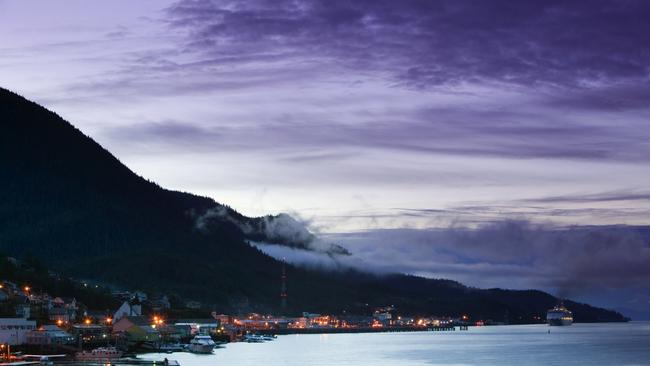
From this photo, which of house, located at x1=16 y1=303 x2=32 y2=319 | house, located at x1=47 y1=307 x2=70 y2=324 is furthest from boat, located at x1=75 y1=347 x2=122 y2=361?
house, located at x1=47 y1=307 x2=70 y2=324

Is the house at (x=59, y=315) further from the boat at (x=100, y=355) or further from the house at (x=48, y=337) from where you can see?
the boat at (x=100, y=355)

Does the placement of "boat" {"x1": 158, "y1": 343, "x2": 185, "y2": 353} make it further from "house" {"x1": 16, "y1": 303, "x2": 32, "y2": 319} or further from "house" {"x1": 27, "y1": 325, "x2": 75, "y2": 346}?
"house" {"x1": 16, "y1": 303, "x2": 32, "y2": 319}

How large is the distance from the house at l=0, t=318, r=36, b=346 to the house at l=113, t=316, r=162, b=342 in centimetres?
2673

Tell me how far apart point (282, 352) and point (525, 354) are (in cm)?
3928

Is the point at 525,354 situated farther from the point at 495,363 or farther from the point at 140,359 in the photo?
the point at 140,359

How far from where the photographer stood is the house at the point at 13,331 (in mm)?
132250

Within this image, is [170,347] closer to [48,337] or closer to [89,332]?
[89,332]

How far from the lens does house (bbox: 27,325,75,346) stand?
445 feet

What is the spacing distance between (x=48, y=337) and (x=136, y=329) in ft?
97.3

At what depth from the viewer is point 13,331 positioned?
13438 cm

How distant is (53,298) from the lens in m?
195


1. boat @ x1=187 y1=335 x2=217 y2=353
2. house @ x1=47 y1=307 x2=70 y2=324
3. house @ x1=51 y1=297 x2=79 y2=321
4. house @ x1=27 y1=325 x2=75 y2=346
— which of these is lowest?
boat @ x1=187 y1=335 x2=217 y2=353

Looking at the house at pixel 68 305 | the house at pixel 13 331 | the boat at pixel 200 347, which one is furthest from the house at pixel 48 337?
the house at pixel 68 305

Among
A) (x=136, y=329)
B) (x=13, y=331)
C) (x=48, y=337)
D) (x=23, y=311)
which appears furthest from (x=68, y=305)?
(x=13, y=331)
